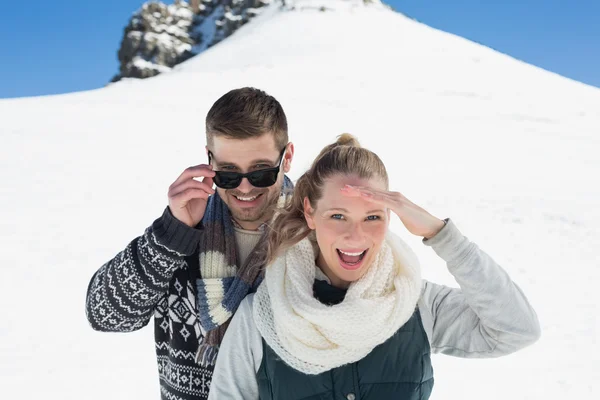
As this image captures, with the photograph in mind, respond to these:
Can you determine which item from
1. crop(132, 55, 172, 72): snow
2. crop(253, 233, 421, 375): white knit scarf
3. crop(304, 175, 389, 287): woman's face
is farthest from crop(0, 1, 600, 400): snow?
crop(132, 55, 172, 72): snow

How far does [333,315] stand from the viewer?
196 centimetres

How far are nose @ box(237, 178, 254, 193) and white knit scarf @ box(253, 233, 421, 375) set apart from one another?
43 cm

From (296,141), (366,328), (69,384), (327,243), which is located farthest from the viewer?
(296,141)

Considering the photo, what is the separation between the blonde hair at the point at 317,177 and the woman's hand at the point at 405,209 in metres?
0.12

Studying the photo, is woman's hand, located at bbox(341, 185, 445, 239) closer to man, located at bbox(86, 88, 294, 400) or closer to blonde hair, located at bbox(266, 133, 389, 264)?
blonde hair, located at bbox(266, 133, 389, 264)

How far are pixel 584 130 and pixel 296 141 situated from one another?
9277mm

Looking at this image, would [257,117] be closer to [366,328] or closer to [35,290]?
[366,328]

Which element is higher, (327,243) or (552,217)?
(327,243)

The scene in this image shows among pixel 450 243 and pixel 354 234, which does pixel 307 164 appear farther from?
pixel 450 243

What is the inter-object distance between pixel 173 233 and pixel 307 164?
2.44 ft

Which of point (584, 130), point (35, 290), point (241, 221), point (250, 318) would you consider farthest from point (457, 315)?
point (584, 130)

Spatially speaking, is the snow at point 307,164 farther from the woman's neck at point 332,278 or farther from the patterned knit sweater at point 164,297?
the patterned knit sweater at point 164,297

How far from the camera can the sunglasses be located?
2.35 metres

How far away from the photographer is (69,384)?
16.0 ft
